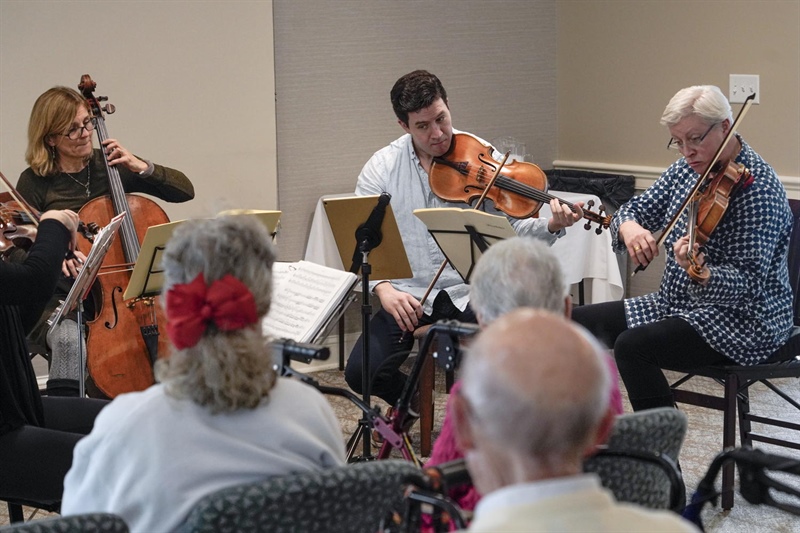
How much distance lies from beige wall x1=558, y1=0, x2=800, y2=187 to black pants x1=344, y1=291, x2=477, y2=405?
1.92m

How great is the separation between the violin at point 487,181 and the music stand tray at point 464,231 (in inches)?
12.5

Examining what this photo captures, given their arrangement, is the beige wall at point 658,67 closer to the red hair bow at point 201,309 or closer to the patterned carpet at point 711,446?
the patterned carpet at point 711,446

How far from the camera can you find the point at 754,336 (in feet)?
9.46

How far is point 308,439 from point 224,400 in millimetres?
147

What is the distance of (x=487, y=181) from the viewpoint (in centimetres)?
333

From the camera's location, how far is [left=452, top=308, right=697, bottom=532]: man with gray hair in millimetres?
976

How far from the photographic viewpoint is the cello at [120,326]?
3.05m

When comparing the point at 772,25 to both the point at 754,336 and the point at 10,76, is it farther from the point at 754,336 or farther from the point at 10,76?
the point at 10,76

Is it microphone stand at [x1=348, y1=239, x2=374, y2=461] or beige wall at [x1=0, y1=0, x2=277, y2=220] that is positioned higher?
beige wall at [x1=0, y1=0, x2=277, y2=220]

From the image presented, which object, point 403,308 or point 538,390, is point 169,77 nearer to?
point 403,308

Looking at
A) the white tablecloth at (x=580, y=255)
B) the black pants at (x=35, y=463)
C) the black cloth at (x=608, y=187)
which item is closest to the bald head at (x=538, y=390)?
the black pants at (x=35, y=463)

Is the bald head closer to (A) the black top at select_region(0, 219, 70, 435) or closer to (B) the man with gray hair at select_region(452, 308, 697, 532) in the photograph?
(B) the man with gray hair at select_region(452, 308, 697, 532)

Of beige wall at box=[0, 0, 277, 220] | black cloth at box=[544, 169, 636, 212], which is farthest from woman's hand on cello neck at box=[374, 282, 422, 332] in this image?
black cloth at box=[544, 169, 636, 212]

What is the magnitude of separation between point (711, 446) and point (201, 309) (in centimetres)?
257
